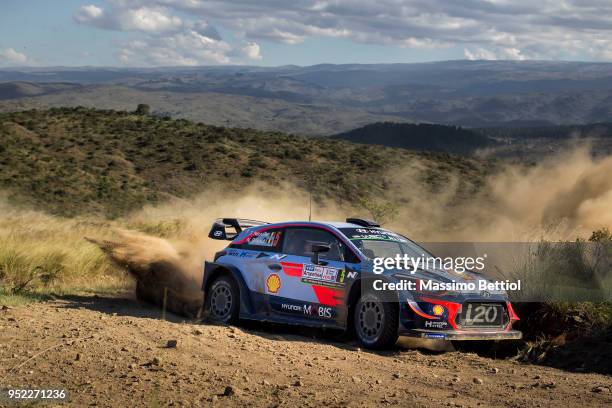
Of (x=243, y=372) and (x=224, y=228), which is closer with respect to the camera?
(x=243, y=372)

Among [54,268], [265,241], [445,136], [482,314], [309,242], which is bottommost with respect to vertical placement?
[445,136]

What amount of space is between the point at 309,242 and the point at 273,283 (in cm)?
68

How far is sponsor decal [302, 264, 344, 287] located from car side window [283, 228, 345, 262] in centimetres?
16

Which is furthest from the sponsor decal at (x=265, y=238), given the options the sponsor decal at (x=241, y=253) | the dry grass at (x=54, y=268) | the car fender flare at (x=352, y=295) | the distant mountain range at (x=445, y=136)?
the distant mountain range at (x=445, y=136)

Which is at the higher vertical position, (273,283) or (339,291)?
(339,291)

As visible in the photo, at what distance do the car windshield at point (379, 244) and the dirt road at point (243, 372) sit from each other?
1.22 metres

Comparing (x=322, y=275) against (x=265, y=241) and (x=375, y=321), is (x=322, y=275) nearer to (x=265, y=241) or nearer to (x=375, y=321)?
(x=375, y=321)

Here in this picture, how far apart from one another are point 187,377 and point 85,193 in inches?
1422

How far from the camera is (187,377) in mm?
8133

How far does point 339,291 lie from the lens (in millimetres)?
10836

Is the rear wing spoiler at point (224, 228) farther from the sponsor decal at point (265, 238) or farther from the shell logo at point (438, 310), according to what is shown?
the shell logo at point (438, 310)

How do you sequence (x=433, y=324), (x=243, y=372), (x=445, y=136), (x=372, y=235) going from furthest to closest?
(x=445, y=136)
(x=372, y=235)
(x=433, y=324)
(x=243, y=372)

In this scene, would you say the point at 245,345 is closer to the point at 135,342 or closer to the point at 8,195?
the point at 135,342

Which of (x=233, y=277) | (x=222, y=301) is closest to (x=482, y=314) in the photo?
(x=233, y=277)
